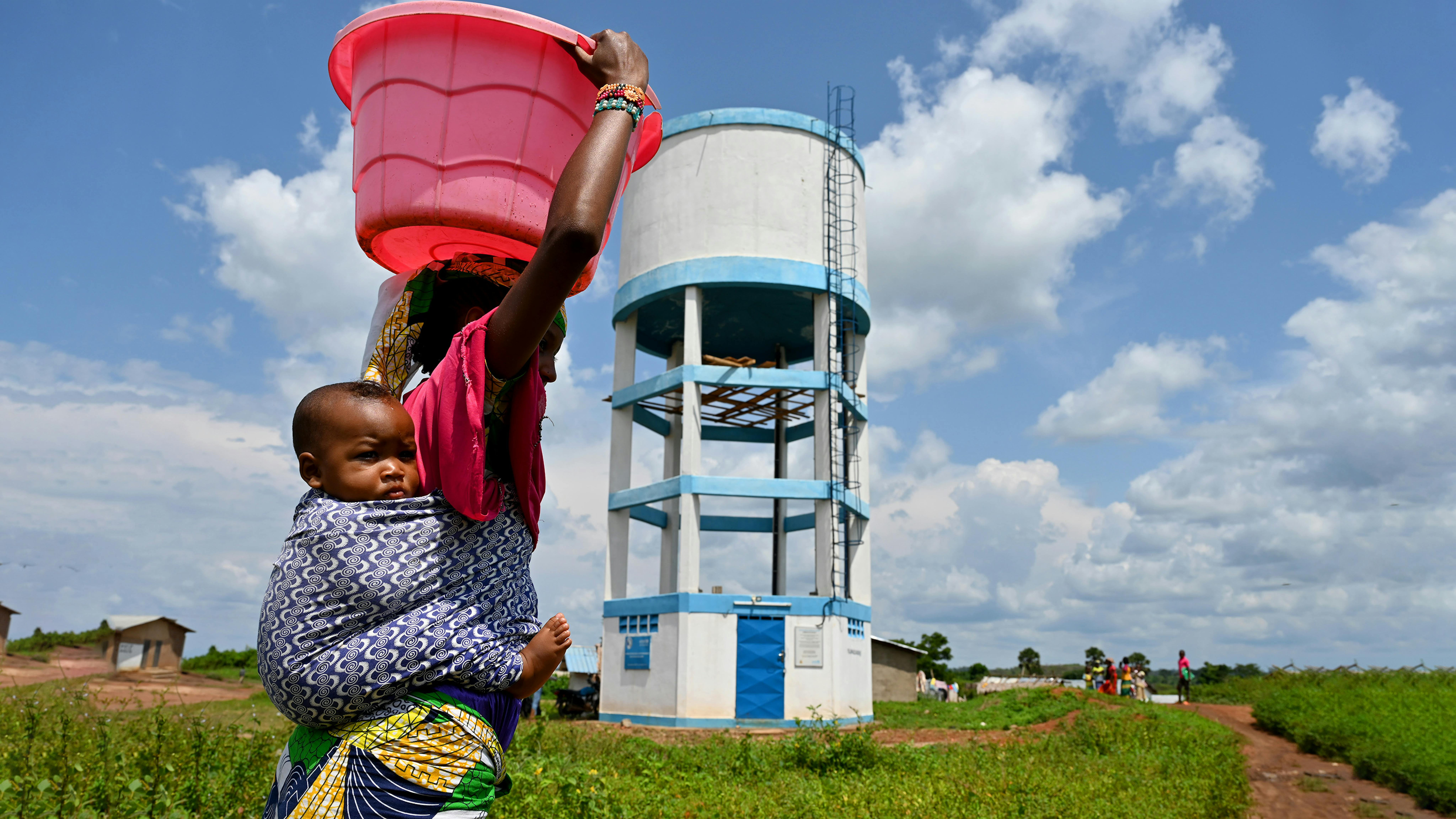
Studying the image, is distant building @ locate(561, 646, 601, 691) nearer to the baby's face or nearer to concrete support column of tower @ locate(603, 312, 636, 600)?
concrete support column of tower @ locate(603, 312, 636, 600)

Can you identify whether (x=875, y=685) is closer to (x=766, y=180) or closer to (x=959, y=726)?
(x=959, y=726)

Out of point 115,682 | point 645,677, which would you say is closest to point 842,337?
point 645,677

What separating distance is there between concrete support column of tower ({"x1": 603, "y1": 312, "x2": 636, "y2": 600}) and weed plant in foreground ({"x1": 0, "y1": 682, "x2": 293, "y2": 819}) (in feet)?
39.1

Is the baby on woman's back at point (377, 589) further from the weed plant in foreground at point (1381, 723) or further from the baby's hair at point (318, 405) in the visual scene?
the weed plant in foreground at point (1381, 723)

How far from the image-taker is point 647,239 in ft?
69.3

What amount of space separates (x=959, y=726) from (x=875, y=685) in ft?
48.7

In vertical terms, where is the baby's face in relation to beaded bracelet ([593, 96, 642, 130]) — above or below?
below

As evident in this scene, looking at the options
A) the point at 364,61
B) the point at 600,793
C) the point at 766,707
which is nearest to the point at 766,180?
the point at 766,707

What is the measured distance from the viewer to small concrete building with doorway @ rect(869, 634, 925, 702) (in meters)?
33.2

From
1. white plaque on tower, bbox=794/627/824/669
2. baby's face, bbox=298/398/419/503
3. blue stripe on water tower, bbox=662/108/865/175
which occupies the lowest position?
white plaque on tower, bbox=794/627/824/669

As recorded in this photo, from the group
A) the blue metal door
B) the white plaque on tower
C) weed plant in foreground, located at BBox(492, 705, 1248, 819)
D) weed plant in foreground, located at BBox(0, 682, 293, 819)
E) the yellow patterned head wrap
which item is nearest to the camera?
the yellow patterned head wrap

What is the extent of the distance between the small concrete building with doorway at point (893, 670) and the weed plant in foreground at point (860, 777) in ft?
65.3

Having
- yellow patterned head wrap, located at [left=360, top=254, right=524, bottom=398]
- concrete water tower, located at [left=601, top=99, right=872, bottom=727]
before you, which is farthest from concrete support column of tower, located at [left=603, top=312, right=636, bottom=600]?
yellow patterned head wrap, located at [left=360, top=254, right=524, bottom=398]

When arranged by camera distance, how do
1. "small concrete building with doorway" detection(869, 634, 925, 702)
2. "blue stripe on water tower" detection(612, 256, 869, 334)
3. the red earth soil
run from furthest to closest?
1. "small concrete building with doorway" detection(869, 634, 925, 702)
2. "blue stripe on water tower" detection(612, 256, 869, 334)
3. the red earth soil
